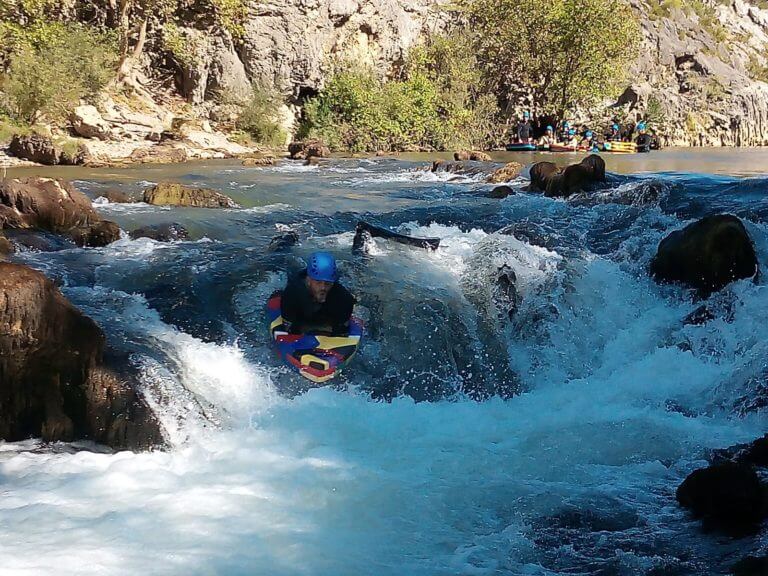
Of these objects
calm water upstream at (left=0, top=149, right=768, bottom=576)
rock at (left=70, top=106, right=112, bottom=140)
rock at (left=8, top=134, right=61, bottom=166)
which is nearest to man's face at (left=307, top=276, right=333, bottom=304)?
calm water upstream at (left=0, top=149, right=768, bottom=576)

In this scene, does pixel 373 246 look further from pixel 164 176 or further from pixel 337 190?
pixel 164 176

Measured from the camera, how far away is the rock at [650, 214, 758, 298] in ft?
24.1

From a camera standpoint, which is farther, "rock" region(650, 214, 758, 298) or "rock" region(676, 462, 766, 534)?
"rock" region(650, 214, 758, 298)

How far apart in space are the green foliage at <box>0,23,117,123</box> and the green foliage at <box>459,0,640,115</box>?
16.5 m

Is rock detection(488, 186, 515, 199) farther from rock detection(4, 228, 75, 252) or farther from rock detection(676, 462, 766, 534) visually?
rock detection(676, 462, 766, 534)

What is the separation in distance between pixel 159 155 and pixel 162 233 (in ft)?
37.3

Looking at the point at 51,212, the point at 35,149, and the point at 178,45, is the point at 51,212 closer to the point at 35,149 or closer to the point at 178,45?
the point at 35,149

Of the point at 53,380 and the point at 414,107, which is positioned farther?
the point at 414,107

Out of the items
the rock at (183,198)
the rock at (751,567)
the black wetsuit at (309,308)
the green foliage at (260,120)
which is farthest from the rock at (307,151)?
the rock at (751,567)

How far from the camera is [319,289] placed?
5855 mm

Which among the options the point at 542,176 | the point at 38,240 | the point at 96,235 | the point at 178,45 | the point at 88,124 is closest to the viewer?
the point at 38,240

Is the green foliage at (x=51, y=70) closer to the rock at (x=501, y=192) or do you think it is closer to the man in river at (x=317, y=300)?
the rock at (x=501, y=192)

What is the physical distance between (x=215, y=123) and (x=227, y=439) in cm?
2165

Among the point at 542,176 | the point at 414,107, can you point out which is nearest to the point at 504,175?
the point at 542,176
